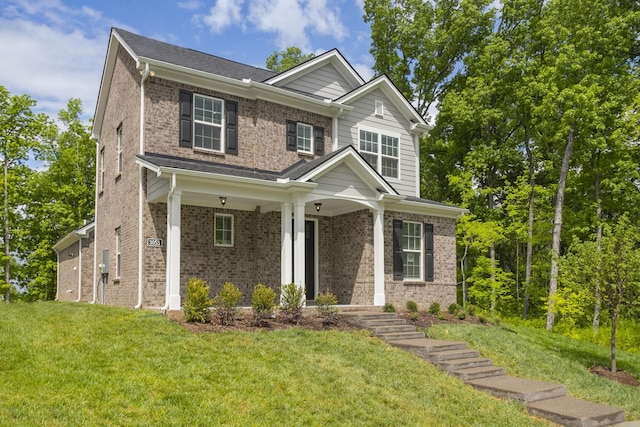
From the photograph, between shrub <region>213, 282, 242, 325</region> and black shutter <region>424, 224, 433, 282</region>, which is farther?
black shutter <region>424, 224, 433, 282</region>

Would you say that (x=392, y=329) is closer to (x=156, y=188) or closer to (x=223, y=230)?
(x=223, y=230)

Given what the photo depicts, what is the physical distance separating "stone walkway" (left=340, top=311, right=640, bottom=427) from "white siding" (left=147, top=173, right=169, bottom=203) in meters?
5.19

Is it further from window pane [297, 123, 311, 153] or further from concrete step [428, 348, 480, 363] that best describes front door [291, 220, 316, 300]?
concrete step [428, 348, 480, 363]

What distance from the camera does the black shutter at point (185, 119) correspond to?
14188 mm

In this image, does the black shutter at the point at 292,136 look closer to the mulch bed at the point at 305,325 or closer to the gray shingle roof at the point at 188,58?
the gray shingle roof at the point at 188,58

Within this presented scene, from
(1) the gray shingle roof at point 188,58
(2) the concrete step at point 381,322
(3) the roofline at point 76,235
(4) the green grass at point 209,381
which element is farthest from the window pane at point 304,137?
(3) the roofline at point 76,235

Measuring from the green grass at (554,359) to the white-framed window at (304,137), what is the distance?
6.59 m

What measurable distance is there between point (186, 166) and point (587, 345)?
12981 millimetres

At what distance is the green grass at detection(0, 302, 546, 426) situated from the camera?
626cm

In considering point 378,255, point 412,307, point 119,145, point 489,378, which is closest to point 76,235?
point 119,145

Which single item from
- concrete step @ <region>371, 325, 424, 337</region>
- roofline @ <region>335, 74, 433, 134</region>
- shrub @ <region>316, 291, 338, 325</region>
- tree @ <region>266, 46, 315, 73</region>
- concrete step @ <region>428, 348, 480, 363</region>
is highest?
tree @ <region>266, 46, 315, 73</region>

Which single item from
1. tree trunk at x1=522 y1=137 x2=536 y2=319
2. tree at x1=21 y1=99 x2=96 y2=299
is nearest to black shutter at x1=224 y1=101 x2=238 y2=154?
tree trunk at x1=522 y1=137 x2=536 y2=319

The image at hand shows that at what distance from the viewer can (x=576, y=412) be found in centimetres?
862

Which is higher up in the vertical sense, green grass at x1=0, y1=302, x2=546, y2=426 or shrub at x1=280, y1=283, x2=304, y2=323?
shrub at x1=280, y1=283, x2=304, y2=323
